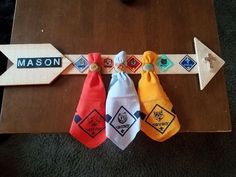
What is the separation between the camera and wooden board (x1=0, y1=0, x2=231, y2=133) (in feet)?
2.33

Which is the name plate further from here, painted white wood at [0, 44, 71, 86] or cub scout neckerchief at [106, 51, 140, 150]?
cub scout neckerchief at [106, 51, 140, 150]

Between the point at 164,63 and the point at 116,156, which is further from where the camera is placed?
the point at 116,156

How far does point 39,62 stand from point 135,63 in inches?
10.2

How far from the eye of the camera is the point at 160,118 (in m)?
0.70

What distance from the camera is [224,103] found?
74 cm

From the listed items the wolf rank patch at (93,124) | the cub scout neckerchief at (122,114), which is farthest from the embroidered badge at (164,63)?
the wolf rank patch at (93,124)

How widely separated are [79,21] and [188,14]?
32 cm

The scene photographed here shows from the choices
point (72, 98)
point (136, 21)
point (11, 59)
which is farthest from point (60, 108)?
point (136, 21)

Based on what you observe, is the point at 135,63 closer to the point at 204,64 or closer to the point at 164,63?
the point at 164,63

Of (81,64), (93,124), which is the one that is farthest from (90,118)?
(81,64)

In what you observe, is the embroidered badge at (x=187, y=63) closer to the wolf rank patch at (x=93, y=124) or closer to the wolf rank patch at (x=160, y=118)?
the wolf rank patch at (x=160, y=118)

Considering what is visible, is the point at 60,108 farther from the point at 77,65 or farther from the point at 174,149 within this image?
the point at 174,149

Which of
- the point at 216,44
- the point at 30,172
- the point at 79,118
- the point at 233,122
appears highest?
the point at 216,44

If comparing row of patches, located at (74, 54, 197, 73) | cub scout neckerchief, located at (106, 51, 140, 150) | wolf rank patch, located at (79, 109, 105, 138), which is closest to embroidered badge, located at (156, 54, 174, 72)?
row of patches, located at (74, 54, 197, 73)
